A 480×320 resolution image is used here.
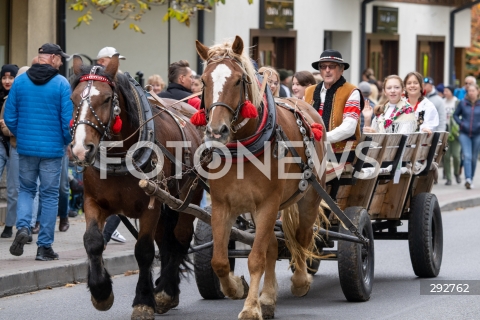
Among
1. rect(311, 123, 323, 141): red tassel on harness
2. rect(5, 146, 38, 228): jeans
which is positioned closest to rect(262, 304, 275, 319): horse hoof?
rect(311, 123, 323, 141): red tassel on harness

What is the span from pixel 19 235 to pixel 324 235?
303 centimetres

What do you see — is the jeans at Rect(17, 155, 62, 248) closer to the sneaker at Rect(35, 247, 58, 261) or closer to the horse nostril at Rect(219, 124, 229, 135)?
the sneaker at Rect(35, 247, 58, 261)

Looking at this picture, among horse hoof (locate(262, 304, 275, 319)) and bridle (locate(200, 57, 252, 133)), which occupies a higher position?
bridle (locate(200, 57, 252, 133))

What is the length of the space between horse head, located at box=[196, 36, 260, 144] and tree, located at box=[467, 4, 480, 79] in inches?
1030

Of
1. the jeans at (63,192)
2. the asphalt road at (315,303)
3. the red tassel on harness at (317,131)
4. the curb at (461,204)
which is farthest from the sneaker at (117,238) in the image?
the curb at (461,204)

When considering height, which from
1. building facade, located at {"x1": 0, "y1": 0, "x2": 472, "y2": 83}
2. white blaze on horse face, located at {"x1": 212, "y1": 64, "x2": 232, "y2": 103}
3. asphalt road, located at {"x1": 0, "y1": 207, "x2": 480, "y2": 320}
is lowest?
asphalt road, located at {"x1": 0, "y1": 207, "x2": 480, "y2": 320}

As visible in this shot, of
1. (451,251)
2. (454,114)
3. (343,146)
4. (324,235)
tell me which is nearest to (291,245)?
(324,235)

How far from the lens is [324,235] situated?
8.02 metres

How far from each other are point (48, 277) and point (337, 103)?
302 centimetres

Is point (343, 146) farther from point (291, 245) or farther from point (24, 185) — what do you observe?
point (24, 185)

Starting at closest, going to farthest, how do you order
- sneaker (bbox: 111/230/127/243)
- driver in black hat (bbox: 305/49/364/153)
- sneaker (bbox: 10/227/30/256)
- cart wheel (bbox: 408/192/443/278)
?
1. driver in black hat (bbox: 305/49/364/153)
2. cart wheel (bbox: 408/192/443/278)
3. sneaker (bbox: 10/227/30/256)
4. sneaker (bbox: 111/230/127/243)

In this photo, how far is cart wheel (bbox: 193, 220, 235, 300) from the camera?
8.00m

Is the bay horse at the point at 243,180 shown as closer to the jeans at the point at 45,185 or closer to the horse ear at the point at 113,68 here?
the horse ear at the point at 113,68

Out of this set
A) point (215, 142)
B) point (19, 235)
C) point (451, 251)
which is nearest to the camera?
point (215, 142)
